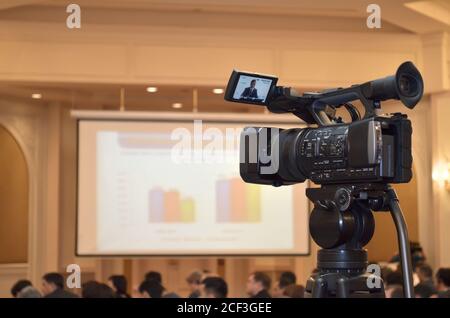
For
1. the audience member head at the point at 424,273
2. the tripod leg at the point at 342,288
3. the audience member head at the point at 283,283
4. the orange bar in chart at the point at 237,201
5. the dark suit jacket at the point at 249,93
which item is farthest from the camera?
the orange bar in chart at the point at 237,201

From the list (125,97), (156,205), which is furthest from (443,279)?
(125,97)

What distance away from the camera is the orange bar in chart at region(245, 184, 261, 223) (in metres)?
6.83

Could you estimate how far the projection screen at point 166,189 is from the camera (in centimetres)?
Result: 657

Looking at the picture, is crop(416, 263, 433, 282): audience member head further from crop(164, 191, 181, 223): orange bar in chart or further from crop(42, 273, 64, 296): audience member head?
crop(42, 273, 64, 296): audience member head

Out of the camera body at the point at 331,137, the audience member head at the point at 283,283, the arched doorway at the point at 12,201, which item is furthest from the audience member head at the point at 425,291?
the arched doorway at the point at 12,201

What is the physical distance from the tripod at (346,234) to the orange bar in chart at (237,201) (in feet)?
Answer: 17.2

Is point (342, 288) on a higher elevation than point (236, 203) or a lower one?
lower

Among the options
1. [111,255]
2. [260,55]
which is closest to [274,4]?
[260,55]

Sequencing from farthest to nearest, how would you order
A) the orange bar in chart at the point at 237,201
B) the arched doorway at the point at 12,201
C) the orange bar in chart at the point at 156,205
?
the arched doorway at the point at 12,201 < the orange bar in chart at the point at 237,201 < the orange bar in chart at the point at 156,205

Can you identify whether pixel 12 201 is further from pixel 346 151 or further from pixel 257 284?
pixel 346 151

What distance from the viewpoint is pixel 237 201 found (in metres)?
6.82

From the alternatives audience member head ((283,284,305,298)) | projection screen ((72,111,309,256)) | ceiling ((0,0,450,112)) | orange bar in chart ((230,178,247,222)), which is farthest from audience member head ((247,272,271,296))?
ceiling ((0,0,450,112))

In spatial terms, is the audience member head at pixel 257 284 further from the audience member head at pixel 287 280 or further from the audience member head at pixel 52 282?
the audience member head at pixel 52 282

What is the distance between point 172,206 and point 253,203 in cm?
74
